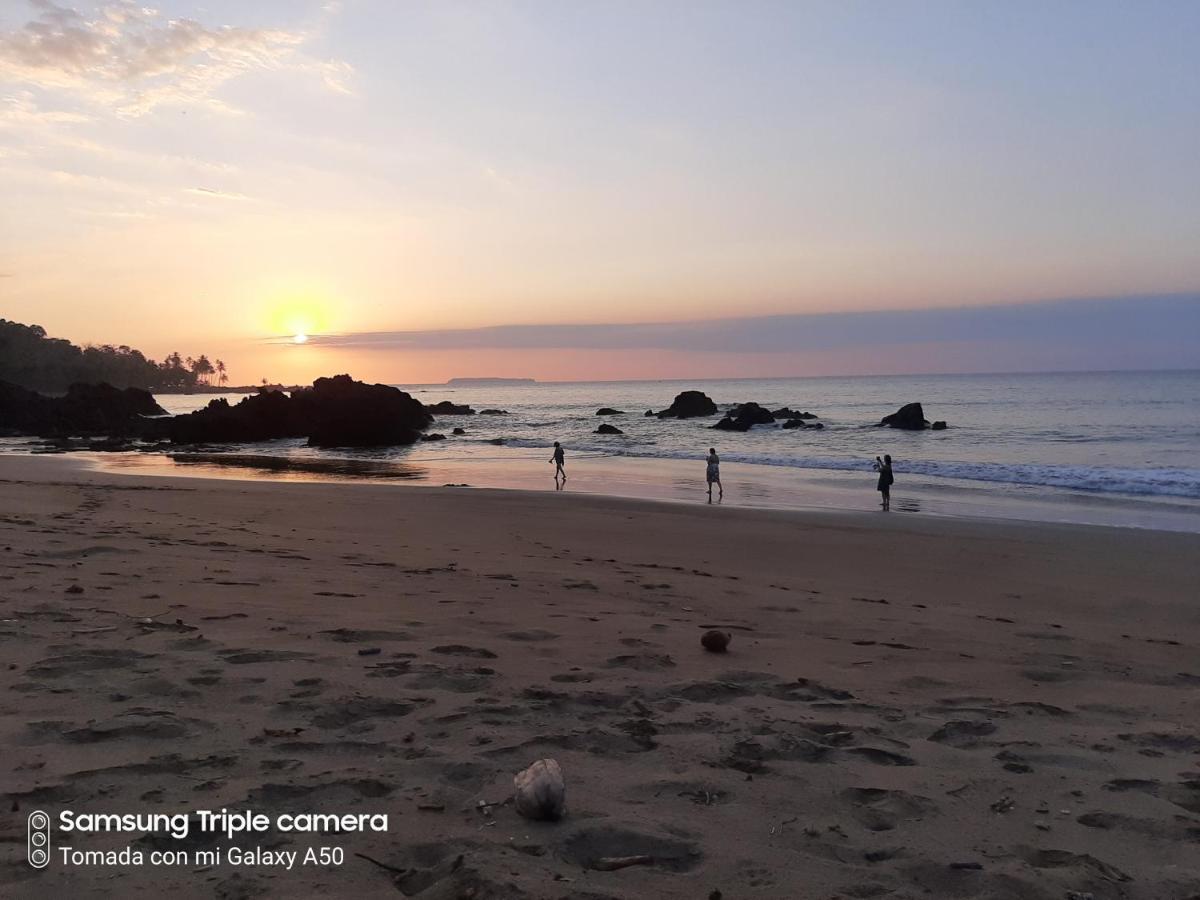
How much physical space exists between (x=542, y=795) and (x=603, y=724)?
1.03 meters

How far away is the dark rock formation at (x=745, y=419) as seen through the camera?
52406 millimetres

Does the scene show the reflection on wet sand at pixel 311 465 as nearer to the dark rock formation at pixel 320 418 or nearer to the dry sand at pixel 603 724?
the dark rock formation at pixel 320 418

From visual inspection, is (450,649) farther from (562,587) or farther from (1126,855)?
(1126,855)

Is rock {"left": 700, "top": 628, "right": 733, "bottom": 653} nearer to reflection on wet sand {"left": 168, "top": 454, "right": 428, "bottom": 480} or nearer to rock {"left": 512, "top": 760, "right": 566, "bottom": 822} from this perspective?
rock {"left": 512, "top": 760, "right": 566, "bottom": 822}

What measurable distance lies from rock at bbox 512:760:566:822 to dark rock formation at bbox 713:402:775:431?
49.4 m

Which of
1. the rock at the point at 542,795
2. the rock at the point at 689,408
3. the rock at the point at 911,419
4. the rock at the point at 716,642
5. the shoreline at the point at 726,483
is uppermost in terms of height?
the rock at the point at 689,408

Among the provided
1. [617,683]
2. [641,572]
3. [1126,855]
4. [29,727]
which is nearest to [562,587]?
[641,572]

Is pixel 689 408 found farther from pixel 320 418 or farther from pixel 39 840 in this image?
pixel 39 840

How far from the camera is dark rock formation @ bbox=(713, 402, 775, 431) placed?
52.4 m

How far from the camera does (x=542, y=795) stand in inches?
112

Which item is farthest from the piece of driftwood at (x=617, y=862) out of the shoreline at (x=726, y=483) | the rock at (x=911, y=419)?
the rock at (x=911, y=419)

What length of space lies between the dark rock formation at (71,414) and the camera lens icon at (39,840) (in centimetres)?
4931

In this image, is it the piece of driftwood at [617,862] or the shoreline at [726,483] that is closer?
the piece of driftwood at [617,862]

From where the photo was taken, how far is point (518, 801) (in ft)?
9.46
